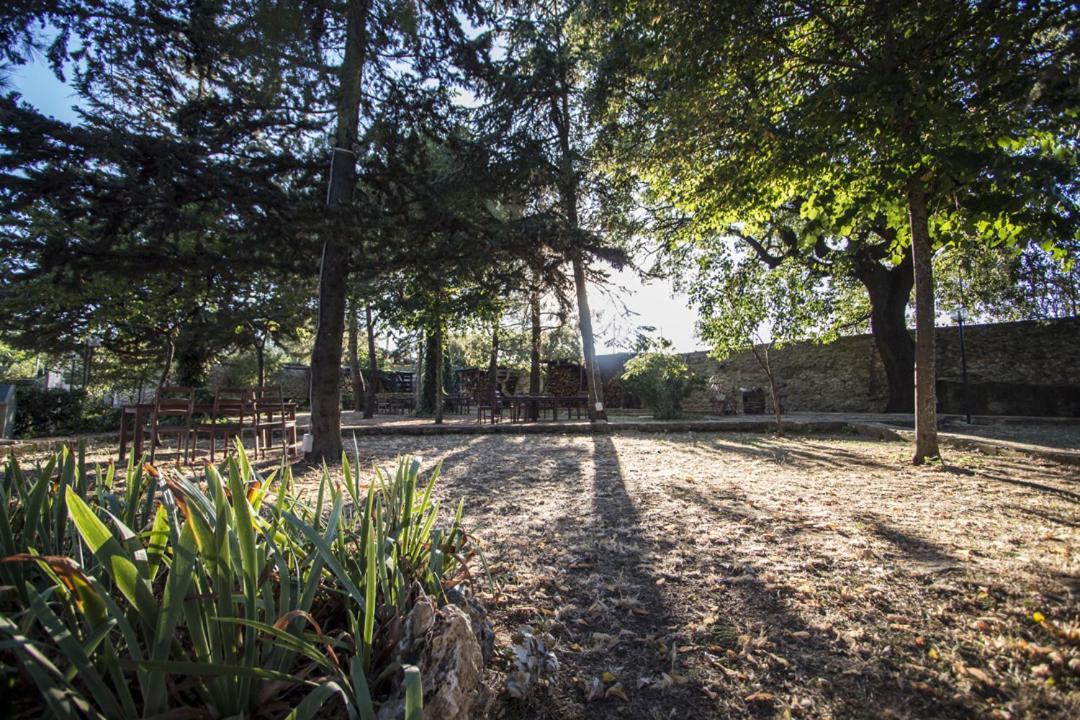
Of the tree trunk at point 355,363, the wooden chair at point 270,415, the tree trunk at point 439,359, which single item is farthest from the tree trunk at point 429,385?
the wooden chair at point 270,415

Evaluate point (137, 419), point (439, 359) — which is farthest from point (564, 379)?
point (137, 419)

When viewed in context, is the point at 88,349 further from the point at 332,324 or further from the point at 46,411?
the point at 332,324

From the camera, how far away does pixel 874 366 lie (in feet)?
45.5

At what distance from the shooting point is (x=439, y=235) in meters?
5.97

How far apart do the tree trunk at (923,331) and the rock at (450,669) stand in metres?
5.20

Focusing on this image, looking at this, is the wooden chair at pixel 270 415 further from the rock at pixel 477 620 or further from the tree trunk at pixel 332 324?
the rock at pixel 477 620

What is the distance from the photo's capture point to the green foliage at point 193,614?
78cm

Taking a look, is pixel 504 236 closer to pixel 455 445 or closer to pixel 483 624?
pixel 455 445

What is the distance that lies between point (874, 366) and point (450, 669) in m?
16.1

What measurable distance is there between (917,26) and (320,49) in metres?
5.24

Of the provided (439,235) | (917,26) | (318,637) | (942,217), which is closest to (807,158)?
(917,26)

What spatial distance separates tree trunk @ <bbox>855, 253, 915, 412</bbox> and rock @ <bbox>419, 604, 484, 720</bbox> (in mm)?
13706

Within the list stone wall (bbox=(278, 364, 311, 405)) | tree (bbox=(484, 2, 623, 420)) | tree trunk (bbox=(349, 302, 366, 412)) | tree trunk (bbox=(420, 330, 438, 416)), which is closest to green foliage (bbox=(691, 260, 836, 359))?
tree (bbox=(484, 2, 623, 420))

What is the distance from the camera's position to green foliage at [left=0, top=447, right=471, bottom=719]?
0.78 meters
